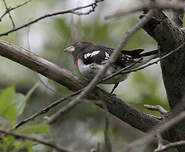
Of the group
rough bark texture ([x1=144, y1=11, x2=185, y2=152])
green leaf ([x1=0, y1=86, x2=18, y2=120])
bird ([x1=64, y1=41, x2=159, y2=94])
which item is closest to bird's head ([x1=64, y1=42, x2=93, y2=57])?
bird ([x1=64, y1=41, x2=159, y2=94])

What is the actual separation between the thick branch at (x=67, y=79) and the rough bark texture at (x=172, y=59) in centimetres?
26

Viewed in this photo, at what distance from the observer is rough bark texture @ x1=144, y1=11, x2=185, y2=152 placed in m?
2.72

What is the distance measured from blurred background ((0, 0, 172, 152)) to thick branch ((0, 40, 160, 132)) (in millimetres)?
684

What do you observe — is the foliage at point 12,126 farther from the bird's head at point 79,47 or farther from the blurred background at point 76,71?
the bird's head at point 79,47

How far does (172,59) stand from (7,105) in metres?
1.57

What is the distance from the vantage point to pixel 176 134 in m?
3.31

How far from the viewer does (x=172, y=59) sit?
119 inches

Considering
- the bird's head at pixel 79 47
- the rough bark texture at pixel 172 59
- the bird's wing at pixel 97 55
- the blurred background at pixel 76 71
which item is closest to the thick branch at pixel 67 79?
the rough bark texture at pixel 172 59

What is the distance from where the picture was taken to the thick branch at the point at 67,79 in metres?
2.87

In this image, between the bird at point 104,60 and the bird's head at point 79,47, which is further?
the bird's head at point 79,47

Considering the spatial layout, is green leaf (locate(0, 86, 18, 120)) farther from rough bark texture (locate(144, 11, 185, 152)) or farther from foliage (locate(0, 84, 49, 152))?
rough bark texture (locate(144, 11, 185, 152))

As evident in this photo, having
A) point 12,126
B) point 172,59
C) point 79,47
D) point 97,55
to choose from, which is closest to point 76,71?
point 79,47

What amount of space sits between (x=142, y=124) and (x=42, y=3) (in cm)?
489

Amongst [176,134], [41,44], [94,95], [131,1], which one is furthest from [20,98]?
[131,1]
